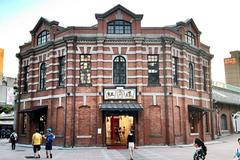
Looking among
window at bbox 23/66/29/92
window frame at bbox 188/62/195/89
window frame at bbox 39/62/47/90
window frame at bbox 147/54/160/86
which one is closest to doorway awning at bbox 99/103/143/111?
window frame at bbox 147/54/160/86

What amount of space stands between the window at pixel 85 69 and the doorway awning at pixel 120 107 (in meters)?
3.06

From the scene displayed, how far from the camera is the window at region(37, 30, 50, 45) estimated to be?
1188 inches

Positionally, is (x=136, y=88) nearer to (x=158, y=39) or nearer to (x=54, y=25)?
(x=158, y=39)

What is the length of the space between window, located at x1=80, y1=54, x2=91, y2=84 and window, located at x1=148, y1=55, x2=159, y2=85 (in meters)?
5.59

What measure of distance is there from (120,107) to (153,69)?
17.1ft

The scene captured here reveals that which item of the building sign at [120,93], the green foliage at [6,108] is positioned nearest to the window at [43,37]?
the building sign at [120,93]

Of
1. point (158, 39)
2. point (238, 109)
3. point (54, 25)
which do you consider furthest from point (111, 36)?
point (238, 109)

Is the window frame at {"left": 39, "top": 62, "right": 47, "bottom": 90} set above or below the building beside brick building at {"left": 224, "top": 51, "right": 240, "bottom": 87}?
below

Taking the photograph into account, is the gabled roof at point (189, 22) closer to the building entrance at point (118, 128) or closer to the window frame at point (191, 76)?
the window frame at point (191, 76)

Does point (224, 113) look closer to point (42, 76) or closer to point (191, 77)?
point (191, 77)

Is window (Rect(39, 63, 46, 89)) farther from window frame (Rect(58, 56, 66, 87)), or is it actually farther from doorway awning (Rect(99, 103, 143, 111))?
doorway awning (Rect(99, 103, 143, 111))

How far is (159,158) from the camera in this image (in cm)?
1780

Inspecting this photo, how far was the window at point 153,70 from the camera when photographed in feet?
89.0

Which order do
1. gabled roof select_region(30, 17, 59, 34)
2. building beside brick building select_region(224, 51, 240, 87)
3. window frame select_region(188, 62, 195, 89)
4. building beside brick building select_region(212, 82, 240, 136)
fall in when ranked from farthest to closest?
building beside brick building select_region(224, 51, 240, 87) < building beside brick building select_region(212, 82, 240, 136) < window frame select_region(188, 62, 195, 89) < gabled roof select_region(30, 17, 59, 34)
